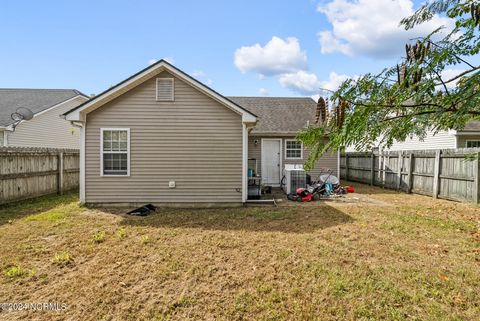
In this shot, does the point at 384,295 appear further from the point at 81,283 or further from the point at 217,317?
the point at 81,283

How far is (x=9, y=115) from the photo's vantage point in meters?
13.0

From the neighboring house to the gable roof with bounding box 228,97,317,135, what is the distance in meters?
10.2

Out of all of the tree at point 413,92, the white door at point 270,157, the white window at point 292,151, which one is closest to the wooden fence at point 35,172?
the white door at point 270,157

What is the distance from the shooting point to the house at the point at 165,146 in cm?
790

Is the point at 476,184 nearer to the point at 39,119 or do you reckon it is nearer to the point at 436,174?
the point at 436,174

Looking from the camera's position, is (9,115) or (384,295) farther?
(9,115)

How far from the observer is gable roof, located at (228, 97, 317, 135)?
41.7 feet

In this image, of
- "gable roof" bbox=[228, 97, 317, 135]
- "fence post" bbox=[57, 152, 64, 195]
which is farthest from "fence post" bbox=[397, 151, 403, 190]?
"fence post" bbox=[57, 152, 64, 195]

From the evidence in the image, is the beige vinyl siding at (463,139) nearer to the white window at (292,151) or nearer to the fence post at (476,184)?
the fence post at (476,184)

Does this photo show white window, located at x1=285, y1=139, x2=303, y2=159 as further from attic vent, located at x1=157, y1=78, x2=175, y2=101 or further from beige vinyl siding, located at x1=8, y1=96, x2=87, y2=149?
beige vinyl siding, located at x1=8, y1=96, x2=87, y2=149

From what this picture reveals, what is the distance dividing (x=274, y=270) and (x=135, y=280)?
1.92 m

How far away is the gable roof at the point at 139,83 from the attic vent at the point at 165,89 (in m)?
0.26

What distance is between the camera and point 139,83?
25.9 ft

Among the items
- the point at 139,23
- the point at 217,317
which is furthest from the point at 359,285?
the point at 139,23
